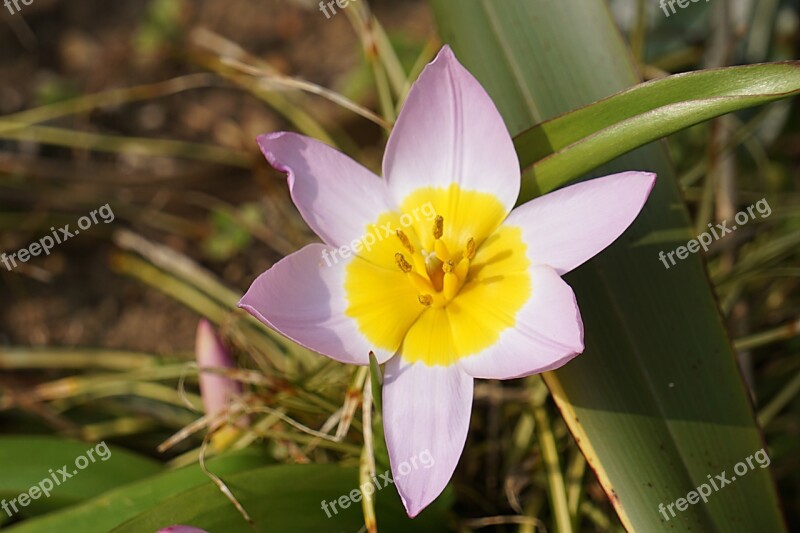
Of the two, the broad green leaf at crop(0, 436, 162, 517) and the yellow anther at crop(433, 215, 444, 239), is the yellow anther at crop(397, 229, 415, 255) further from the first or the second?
the broad green leaf at crop(0, 436, 162, 517)

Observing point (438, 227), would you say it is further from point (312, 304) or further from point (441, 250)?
point (312, 304)

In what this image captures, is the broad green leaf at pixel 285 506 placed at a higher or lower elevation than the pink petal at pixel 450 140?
lower

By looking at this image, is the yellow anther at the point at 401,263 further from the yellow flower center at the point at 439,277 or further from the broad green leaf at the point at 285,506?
the broad green leaf at the point at 285,506

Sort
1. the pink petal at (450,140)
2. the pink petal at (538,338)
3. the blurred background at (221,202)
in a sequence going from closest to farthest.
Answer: the pink petal at (538,338) < the pink petal at (450,140) < the blurred background at (221,202)

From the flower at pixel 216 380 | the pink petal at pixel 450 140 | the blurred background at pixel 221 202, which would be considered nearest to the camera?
the pink petal at pixel 450 140

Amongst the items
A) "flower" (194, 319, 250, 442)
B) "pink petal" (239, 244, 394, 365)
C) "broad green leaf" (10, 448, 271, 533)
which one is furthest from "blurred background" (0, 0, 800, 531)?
"pink petal" (239, 244, 394, 365)

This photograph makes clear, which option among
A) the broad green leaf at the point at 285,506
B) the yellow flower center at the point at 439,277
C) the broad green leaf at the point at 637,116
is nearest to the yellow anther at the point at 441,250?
the yellow flower center at the point at 439,277

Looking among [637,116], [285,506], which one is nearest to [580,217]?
[637,116]
